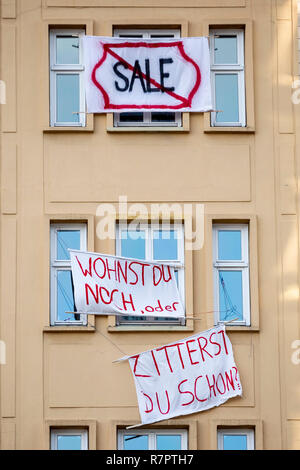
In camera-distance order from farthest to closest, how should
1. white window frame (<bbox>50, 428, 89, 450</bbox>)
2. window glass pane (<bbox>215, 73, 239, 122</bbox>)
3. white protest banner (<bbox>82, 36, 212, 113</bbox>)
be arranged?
window glass pane (<bbox>215, 73, 239, 122</bbox>), white protest banner (<bbox>82, 36, 212, 113</bbox>), white window frame (<bbox>50, 428, 89, 450</bbox>)

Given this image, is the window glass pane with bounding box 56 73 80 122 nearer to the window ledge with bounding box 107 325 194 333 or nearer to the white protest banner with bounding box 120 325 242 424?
the window ledge with bounding box 107 325 194 333

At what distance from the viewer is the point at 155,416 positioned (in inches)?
976

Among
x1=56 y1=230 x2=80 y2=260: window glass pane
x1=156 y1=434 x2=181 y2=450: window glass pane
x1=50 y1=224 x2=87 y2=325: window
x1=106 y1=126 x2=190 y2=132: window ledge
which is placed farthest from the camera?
x1=106 y1=126 x2=190 y2=132: window ledge

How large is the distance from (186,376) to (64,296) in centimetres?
202

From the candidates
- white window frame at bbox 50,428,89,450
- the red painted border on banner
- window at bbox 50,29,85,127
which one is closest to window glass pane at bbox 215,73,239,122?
the red painted border on banner

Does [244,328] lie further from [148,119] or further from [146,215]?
[148,119]

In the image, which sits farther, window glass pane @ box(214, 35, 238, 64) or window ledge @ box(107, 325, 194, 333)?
window glass pane @ box(214, 35, 238, 64)

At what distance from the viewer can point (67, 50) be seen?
26219 millimetres

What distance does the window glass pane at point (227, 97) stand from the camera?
26047 millimetres

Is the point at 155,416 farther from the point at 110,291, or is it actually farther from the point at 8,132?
the point at 8,132

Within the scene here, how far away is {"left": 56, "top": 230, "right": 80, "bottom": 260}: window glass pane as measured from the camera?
25500mm

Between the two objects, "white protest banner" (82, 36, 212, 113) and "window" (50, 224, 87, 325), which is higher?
"white protest banner" (82, 36, 212, 113)

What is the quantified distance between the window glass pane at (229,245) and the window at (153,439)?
2527mm
